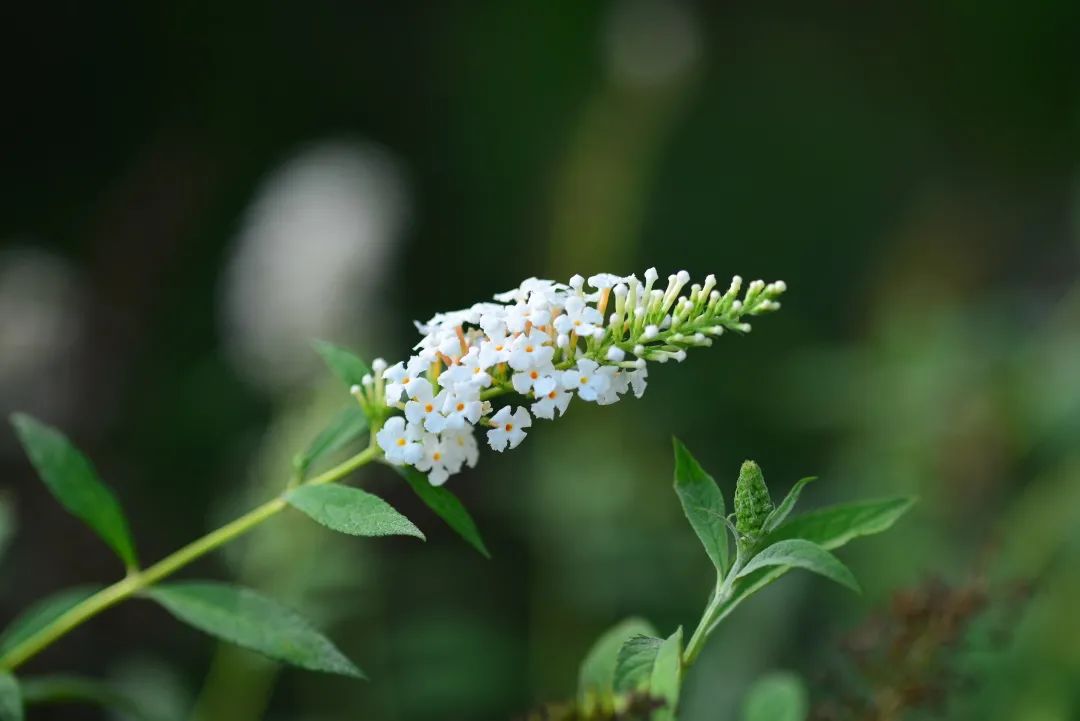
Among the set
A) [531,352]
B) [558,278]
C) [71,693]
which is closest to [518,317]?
[531,352]

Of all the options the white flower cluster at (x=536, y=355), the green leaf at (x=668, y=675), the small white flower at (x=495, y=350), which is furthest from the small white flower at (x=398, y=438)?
the green leaf at (x=668, y=675)

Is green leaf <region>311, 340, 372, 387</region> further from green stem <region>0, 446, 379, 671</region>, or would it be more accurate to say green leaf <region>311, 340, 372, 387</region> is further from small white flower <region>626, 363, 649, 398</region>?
small white flower <region>626, 363, 649, 398</region>

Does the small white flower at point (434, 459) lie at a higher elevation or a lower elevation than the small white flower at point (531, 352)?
lower

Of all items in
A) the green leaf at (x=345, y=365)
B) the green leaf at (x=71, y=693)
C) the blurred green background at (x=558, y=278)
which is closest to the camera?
the green leaf at (x=345, y=365)

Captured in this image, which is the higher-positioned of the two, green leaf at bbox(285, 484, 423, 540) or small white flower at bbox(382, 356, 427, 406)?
small white flower at bbox(382, 356, 427, 406)

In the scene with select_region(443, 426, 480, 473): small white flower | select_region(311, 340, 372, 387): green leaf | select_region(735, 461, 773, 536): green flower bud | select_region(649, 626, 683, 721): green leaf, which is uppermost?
select_region(311, 340, 372, 387): green leaf

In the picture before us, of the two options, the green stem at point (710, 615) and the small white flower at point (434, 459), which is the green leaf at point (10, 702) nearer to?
the small white flower at point (434, 459)

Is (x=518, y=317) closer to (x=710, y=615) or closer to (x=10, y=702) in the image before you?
(x=710, y=615)

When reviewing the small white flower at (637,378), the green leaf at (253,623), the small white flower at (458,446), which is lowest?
the green leaf at (253,623)

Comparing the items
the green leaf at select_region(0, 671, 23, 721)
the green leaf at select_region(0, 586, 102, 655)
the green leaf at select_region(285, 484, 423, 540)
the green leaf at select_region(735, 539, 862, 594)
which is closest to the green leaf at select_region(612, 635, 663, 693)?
the green leaf at select_region(735, 539, 862, 594)
